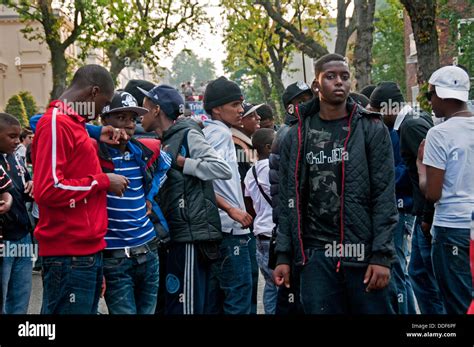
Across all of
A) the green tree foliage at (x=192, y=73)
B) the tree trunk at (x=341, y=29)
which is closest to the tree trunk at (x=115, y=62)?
the tree trunk at (x=341, y=29)

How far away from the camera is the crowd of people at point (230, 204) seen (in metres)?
4.78

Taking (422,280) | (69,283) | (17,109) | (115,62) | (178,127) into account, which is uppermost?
(115,62)

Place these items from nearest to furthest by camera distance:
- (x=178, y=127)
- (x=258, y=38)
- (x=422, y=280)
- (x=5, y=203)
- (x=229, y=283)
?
(x=178, y=127) < (x=229, y=283) < (x=5, y=203) < (x=422, y=280) < (x=258, y=38)

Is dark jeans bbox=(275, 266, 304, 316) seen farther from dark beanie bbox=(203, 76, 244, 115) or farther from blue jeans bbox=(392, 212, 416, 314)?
dark beanie bbox=(203, 76, 244, 115)

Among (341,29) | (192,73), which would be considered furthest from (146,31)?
(192,73)

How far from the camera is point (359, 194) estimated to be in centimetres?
482

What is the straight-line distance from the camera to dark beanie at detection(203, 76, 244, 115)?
6.94 meters

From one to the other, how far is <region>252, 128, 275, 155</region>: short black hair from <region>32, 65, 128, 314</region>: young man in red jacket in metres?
2.63

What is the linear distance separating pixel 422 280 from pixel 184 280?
2163mm

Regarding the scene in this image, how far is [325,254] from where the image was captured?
16.0 ft

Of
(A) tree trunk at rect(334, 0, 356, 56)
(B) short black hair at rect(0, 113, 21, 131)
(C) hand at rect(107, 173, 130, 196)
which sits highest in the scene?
(A) tree trunk at rect(334, 0, 356, 56)

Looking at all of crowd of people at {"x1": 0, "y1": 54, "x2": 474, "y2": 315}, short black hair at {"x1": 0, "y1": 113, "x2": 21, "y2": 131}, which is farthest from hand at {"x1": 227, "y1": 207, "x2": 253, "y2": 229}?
short black hair at {"x1": 0, "y1": 113, "x2": 21, "y2": 131}

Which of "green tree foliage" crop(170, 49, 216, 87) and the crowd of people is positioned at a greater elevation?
"green tree foliage" crop(170, 49, 216, 87)

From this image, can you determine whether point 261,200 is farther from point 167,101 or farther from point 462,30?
point 462,30
